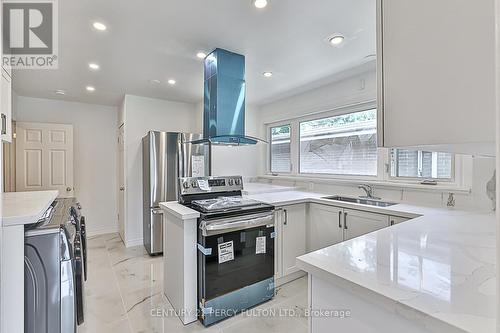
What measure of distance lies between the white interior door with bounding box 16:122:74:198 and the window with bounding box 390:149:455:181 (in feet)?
16.0

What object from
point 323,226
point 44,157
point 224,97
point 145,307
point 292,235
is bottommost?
point 145,307

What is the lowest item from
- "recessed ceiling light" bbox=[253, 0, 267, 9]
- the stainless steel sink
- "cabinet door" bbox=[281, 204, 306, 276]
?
"cabinet door" bbox=[281, 204, 306, 276]

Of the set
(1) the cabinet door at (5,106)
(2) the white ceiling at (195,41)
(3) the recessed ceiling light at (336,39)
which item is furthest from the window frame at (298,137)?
(1) the cabinet door at (5,106)

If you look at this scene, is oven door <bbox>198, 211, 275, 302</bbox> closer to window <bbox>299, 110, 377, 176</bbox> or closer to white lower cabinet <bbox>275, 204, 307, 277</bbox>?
white lower cabinet <bbox>275, 204, 307, 277</bbox>

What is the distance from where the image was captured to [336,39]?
2.26m

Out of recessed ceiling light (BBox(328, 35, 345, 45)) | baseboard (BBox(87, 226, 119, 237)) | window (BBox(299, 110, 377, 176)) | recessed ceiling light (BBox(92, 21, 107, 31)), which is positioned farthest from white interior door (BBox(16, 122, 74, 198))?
recessed ceiling light (BBox(328, 35, 345, 45))

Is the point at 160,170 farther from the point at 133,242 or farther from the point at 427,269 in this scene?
the point at 427,269

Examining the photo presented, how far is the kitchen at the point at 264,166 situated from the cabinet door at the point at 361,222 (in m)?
0.01

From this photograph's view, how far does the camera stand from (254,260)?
2260mm

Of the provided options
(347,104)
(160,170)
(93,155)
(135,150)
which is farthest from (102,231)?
(347,104)

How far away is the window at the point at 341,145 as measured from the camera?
315 centimetres

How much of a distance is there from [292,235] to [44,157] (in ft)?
13.4

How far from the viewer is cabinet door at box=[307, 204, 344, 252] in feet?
8.58

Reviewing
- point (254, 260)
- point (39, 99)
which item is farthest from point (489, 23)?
point (39, 99)
